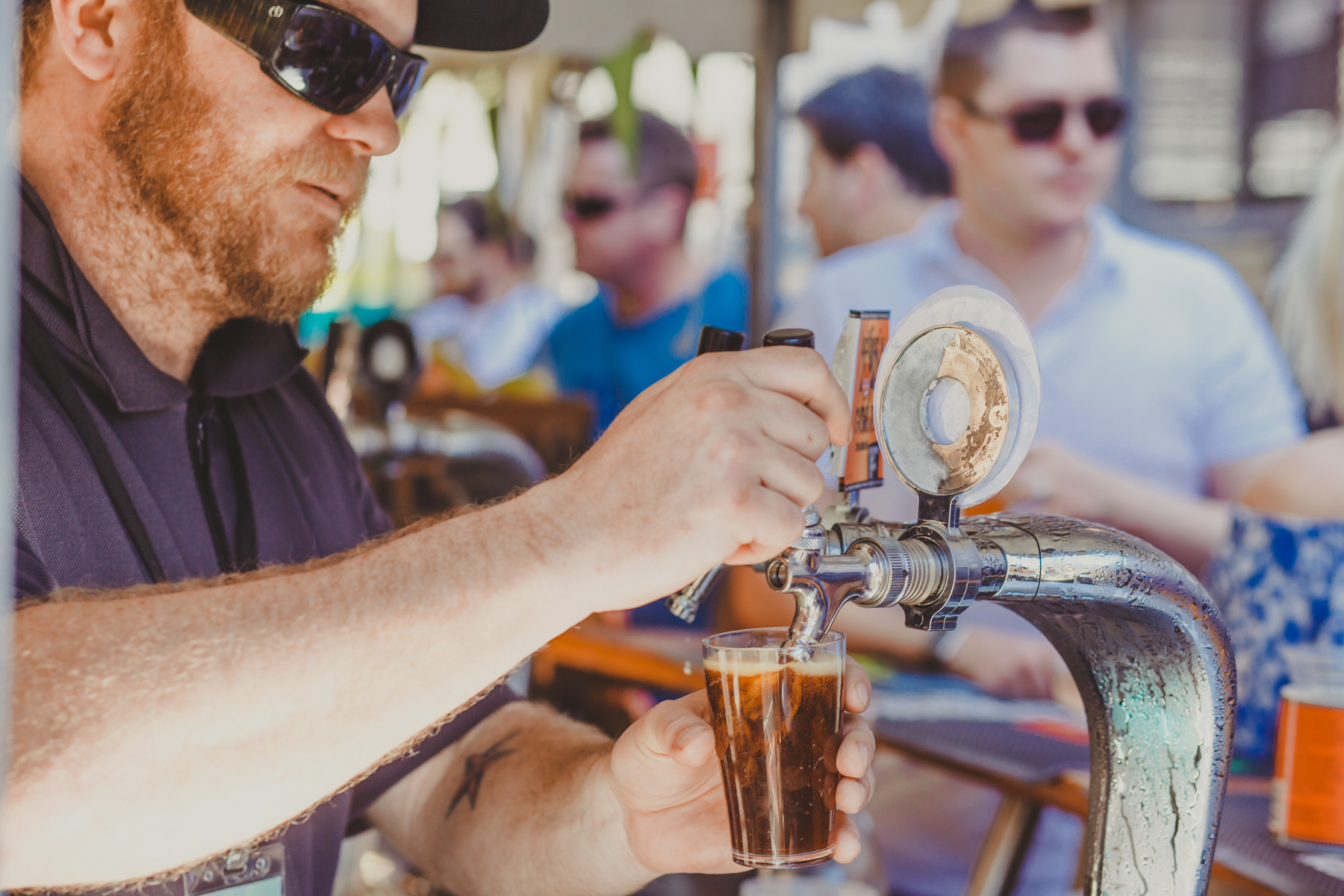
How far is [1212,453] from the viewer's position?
319 centimetres

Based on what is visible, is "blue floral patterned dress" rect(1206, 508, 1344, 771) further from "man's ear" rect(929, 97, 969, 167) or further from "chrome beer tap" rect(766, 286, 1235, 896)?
"man's ear" rect(929, 97, 969, 167)

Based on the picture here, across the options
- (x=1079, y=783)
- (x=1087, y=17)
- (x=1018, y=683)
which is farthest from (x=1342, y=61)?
(x=1079, y=783)

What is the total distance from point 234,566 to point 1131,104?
3.31 m

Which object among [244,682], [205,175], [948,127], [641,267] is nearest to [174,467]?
[205,175]

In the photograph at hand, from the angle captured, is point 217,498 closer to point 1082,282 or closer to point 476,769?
point 476,769

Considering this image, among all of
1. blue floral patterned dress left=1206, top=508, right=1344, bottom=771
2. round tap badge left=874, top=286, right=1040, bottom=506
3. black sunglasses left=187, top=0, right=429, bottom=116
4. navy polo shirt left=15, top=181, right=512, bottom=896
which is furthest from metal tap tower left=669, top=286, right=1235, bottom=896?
blue floral patterned dress left=1206, top=508, right=1344, bottom=771

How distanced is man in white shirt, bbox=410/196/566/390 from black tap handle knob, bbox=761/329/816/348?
660cm

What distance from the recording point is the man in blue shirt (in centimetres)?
474

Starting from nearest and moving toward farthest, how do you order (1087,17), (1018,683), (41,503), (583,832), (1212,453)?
(41,503), (583,832), (1018,683), (1212,453), (1087,17)

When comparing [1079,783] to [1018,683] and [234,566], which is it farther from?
[234,566]

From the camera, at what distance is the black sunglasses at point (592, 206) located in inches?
195

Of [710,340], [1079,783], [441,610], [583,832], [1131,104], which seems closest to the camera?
[441,610]

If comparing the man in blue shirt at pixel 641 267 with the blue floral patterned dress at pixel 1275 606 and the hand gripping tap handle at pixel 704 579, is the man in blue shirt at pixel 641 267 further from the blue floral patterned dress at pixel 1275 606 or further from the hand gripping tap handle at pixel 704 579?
the hand gripping tap handle at pixel 704 579

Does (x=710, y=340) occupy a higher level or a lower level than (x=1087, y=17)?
lower
